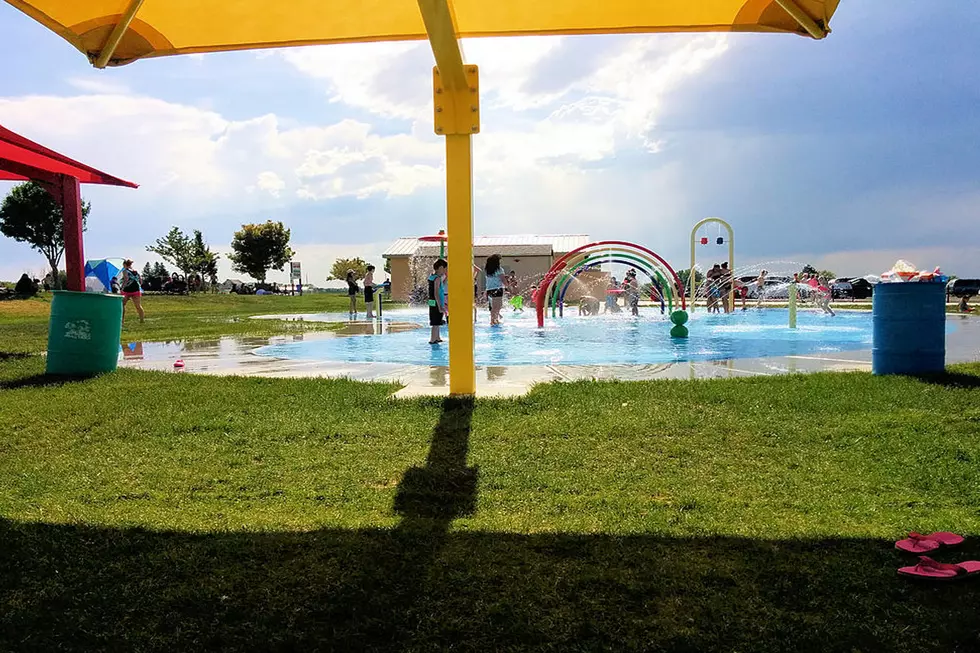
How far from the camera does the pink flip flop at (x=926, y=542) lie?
127 inches

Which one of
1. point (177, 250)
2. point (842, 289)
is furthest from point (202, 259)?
point (842, 289)

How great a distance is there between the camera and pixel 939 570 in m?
2.97

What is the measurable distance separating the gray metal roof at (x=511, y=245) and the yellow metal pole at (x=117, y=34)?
1469 inches

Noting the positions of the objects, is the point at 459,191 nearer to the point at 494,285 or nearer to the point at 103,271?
the point at 494,285

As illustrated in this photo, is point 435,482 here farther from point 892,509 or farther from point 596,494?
point 892,509

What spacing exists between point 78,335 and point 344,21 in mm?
5730

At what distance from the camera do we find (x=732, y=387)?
722cm

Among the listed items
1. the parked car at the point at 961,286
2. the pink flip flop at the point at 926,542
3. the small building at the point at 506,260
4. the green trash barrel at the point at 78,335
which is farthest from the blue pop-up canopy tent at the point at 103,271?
the parked car at the point at 961,286

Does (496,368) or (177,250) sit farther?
(177,250)

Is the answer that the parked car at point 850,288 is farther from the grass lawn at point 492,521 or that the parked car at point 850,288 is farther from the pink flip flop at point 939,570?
the pink flip flop at point 939,570

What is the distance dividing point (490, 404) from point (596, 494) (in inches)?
97.0

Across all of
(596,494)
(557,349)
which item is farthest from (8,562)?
(557,349)

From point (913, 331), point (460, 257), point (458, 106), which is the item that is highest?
point (458, 106)

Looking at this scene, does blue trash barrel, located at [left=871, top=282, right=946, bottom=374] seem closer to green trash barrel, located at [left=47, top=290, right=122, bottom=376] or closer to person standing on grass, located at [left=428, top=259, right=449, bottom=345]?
person standing on grass, located at [left=428, top=259, right=449, bottom=345]
